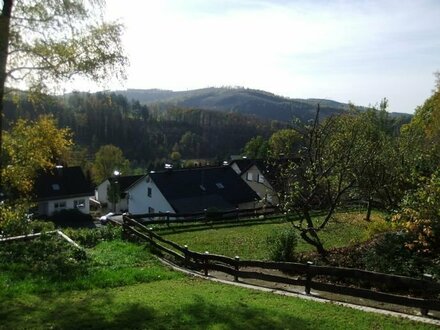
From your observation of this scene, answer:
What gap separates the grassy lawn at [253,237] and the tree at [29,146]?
35.5 ft

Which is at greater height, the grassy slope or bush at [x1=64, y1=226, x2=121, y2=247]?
the grassy slope

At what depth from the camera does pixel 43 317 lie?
9.58 metres

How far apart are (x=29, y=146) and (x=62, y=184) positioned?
155 ft

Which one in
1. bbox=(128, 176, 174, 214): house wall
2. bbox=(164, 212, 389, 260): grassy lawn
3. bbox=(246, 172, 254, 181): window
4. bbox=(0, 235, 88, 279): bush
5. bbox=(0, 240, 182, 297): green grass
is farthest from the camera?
bbox=(246, 172, 254, 181): window

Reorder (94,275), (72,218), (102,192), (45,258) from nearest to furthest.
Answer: (94,275), (45,258), (72,218), (102,192)

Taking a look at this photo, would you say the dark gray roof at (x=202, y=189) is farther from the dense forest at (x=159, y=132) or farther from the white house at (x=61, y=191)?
the dense forest at (x=159, y=132)

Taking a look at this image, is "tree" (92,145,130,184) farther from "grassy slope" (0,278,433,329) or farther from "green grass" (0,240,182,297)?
"grassy slope" (0,278,433,329)

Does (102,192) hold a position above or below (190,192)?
below

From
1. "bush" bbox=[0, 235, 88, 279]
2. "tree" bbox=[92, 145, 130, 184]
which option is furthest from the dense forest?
"bush" bbox=[0, 235, 88, 279]

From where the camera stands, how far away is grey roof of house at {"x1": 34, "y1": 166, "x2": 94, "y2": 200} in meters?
55.4

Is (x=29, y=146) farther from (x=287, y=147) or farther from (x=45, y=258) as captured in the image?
(x=287, y=147)

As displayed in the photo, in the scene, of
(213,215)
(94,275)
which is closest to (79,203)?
(213,215)

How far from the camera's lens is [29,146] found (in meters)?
12.6

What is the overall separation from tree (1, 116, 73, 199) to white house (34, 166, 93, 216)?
142ft
